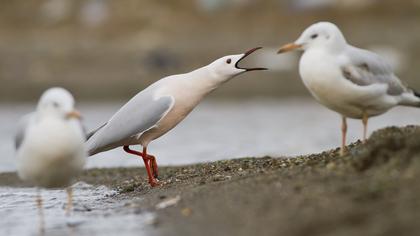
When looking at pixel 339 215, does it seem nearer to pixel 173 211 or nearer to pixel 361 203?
pixel 361 203

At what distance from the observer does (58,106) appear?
253 inches

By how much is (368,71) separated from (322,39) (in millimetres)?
433

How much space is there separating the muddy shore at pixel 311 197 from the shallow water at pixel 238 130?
5298mm

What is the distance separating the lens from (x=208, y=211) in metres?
6.16

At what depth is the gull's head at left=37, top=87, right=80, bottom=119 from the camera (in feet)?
20.9

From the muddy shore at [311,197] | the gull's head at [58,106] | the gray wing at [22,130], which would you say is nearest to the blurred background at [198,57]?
the muddy shore at [311,197]

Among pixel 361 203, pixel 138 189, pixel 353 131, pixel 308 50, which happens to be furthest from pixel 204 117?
pixel 361 203

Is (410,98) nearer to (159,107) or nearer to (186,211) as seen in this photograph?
(186,211)

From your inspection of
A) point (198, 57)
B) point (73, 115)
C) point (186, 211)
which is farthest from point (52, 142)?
point (198, 57)

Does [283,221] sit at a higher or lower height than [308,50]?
lower

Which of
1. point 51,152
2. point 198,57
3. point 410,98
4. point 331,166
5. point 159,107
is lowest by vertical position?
point 331,166

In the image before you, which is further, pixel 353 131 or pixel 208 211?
pixel 353 131

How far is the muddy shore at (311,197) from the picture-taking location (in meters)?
5.12

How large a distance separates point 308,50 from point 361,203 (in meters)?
1.81
